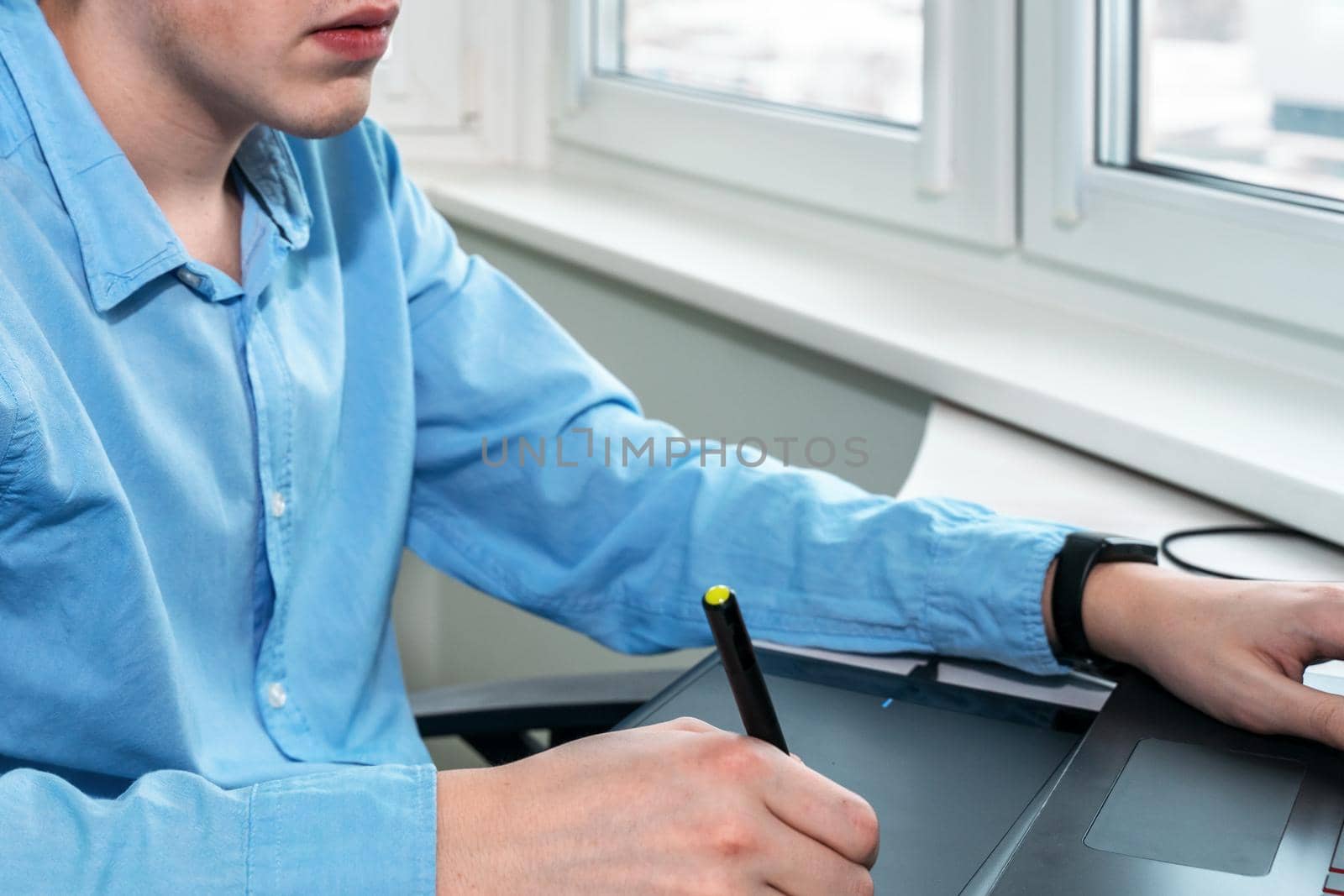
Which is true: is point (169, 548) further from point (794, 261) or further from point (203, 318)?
point (794, 261)

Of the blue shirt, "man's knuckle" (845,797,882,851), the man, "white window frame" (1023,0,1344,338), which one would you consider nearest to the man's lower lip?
the man

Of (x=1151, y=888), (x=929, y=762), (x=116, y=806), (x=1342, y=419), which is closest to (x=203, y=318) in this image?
(x=116, y=806)

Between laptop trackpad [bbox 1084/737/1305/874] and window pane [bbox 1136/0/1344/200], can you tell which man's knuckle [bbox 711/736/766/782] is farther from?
window pane [bbox 1136/0/1344/200]

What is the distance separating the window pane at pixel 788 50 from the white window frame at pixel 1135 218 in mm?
175

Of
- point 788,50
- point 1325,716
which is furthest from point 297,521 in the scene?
point 788,50

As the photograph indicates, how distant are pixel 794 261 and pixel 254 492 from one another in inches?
28.0

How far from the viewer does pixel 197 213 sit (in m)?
0.84

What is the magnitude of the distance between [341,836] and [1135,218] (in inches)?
32.5

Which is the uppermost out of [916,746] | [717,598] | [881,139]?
[881,139]

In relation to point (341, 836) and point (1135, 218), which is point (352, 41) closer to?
point (341, 836)

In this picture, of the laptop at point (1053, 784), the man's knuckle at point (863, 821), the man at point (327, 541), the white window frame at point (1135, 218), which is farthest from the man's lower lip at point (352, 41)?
the white window frame at point (1135, 218)

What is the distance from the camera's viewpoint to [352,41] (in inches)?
30.3

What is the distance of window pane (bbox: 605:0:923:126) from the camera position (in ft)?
4.47

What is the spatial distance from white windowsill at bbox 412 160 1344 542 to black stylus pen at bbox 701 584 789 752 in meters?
0.45
